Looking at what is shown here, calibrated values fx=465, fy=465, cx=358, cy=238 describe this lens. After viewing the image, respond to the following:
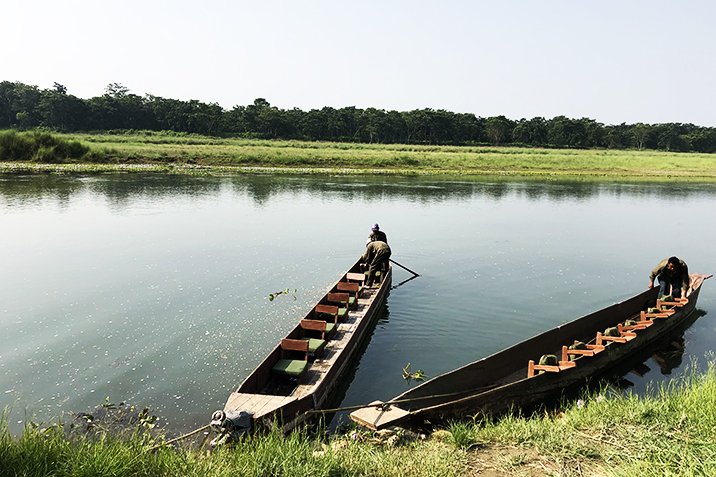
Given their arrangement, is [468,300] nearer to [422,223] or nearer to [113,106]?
[422,223]

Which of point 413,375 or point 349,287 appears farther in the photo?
point 349,287

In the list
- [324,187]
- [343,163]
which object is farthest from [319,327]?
[343,163]

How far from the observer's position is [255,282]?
15125 mm

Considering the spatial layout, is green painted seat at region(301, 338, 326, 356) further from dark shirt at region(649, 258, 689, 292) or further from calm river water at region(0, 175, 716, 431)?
dark shirt at region(649, 258, 689, 292)

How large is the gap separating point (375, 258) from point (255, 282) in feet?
13.9

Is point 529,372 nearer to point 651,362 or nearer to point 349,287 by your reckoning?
point 651,362

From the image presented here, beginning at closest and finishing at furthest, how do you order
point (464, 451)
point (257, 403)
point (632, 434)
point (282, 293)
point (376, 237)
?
point (464, 451), point (632, 434), point (257, 403), point (282, 293), point (376, 237)

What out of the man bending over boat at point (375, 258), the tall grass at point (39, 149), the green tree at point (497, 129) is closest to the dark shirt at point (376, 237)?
the man bending over boat at point (375, 258)

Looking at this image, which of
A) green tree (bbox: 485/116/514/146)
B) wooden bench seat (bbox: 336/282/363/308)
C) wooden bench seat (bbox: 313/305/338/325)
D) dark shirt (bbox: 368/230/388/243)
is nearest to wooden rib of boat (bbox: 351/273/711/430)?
wooden bench seat (bbox: 313/305/338/325)

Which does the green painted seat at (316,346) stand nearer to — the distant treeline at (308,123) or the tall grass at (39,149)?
the tall grass at (39,149)

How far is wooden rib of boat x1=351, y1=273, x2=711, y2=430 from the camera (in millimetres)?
6602

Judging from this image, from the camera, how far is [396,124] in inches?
4274

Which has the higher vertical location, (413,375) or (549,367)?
(549,367)

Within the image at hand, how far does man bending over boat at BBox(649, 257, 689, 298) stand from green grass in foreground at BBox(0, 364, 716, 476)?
679cm
